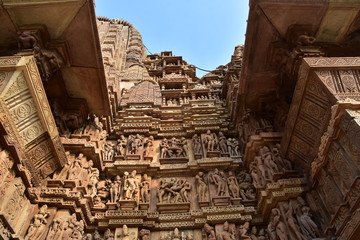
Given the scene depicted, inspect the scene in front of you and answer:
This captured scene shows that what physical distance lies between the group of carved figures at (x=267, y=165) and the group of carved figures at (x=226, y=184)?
29 centimetres

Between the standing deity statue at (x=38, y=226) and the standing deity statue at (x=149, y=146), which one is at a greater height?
the standing deity statue at (x=149, y=146)

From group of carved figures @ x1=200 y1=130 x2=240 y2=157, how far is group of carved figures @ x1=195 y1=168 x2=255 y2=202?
76 centimetres

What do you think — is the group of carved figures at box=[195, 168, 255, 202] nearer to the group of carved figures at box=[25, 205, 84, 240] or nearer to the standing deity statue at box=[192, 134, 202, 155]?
the standing deity statue at box=[192, 134, 202, 155]

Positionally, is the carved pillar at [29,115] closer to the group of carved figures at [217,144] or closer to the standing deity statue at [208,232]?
the standing deity statue at [208,232]

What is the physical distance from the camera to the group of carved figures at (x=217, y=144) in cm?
823

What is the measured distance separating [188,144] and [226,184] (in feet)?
6.27

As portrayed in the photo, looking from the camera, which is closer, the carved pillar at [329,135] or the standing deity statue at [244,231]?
the carved pillar at [329,135]

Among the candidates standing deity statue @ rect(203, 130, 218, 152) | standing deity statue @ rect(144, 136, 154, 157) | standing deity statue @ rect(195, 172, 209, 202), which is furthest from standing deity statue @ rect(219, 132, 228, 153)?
standing deity statue @ rect(144, 136, 154, 157)

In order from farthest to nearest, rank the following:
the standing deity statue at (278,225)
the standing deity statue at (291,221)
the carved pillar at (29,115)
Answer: the standing deity statue at (278,225) → the standing deity statue at (291,221) → the carved pillar at (29,115)

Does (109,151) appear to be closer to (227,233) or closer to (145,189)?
(145,189)

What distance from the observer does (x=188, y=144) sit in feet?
28.7

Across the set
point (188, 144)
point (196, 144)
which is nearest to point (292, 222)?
point (196, 144)

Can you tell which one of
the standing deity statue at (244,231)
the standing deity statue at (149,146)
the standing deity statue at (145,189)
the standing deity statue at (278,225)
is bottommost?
the standing deity statue at (244,231)

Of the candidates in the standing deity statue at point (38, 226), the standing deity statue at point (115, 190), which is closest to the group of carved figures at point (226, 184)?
the standing deity statue at point (115, 190)
